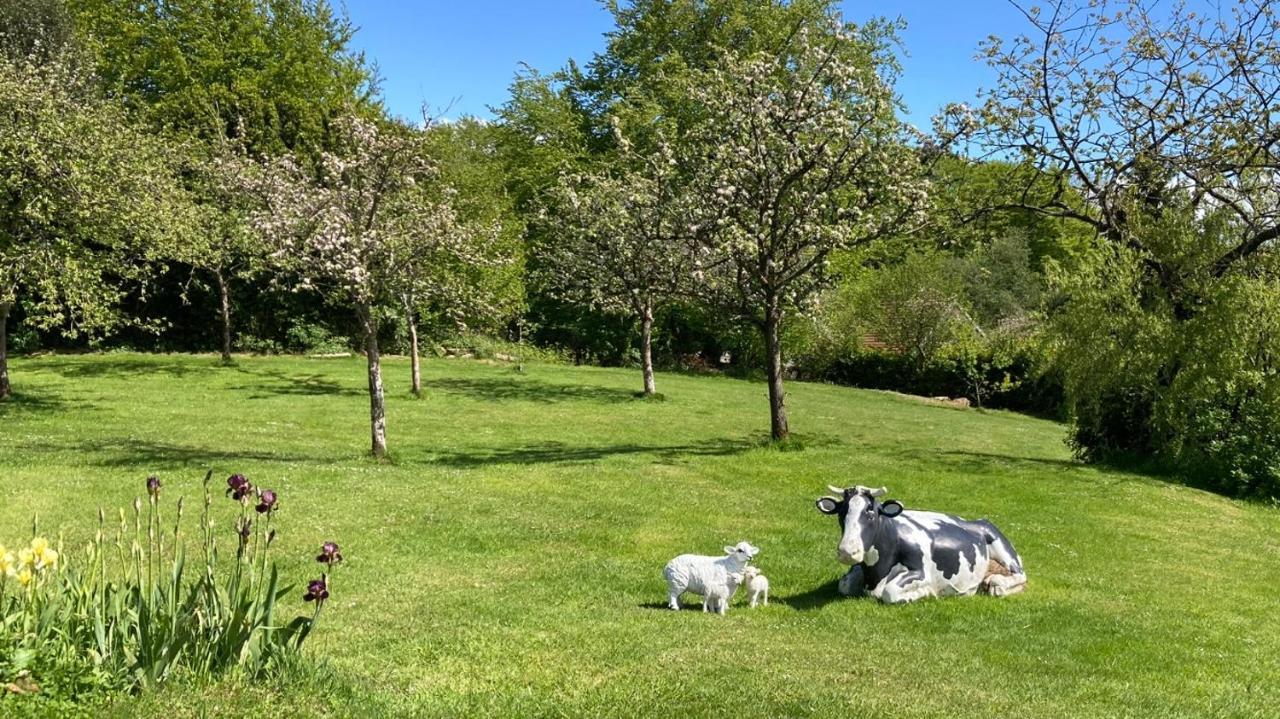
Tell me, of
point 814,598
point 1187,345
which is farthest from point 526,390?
point 814,598

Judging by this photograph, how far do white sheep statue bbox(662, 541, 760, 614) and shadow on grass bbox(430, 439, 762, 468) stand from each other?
10.3 meters

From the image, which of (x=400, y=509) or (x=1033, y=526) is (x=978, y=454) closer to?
(x=1033, y=526)

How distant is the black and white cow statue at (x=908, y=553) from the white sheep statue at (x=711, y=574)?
1.05 metres

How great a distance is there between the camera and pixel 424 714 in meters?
5.49

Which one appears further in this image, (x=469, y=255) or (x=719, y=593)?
(x=469, y=255)

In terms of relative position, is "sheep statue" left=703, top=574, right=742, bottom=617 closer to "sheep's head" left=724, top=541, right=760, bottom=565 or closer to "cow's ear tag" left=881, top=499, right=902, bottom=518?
"sheep's head" left=724, top=541, right=760, bottom=565

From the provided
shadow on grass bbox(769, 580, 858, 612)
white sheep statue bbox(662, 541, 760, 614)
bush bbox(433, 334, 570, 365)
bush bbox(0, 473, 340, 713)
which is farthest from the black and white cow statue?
bush bbox(433, 334, 570, 365)

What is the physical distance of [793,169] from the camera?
1975 centimetres

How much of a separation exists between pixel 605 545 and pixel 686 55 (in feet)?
148

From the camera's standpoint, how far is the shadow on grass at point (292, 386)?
28.7 meters

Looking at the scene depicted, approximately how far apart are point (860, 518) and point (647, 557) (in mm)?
3532

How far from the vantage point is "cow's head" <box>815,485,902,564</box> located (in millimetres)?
8812

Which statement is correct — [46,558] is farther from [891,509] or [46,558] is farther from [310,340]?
[310,340]

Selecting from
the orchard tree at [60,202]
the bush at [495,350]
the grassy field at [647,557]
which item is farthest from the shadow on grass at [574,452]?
the bush at [495,350]
